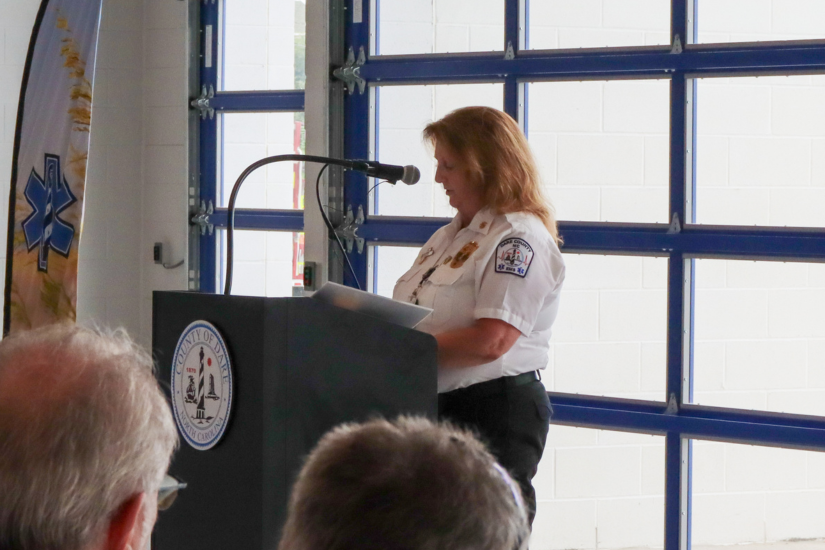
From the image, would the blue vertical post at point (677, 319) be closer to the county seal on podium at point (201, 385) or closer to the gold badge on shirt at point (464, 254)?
the gold badge on shirt at point (464, 254)

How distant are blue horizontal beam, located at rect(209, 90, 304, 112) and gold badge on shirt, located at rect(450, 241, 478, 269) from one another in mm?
1963

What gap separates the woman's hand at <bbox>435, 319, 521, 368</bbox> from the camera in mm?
1992

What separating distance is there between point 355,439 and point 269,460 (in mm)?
867

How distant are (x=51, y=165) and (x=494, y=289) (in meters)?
1.85

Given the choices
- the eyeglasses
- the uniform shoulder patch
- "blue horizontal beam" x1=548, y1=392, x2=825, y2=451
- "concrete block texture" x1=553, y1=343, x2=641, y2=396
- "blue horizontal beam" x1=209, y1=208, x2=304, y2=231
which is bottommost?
"blue horizontal beam" x1=548, y1=392, x2=825, y2=451

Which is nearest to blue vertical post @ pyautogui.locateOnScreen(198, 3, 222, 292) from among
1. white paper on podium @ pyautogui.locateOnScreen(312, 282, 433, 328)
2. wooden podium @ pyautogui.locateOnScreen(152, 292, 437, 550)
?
wooden podium @ pyautogui.locateOnScreen(152, 292, 437, 550)

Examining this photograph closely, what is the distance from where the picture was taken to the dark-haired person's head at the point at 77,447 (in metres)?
0.70

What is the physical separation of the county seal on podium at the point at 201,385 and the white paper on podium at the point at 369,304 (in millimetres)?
192

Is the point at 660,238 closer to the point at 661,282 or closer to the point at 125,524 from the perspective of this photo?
the point at 661,282

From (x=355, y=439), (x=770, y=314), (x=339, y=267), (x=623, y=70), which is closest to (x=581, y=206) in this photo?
(x=623, y=70)

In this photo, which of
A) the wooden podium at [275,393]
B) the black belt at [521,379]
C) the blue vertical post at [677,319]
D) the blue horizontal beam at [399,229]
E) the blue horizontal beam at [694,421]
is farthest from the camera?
the blue horizontal beam at [399,229]

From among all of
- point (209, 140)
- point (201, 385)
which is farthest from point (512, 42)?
point (201, 385)

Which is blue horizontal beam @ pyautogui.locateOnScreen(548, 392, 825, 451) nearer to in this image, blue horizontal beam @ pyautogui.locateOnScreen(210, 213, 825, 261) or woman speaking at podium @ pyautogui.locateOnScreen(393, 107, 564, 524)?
blue horizontal beam @ pyautogui.locateOnScreen(210, 213, 825, 261)

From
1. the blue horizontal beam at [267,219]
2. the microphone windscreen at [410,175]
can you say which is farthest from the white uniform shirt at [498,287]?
the blue horizontal beam at [267,219]
